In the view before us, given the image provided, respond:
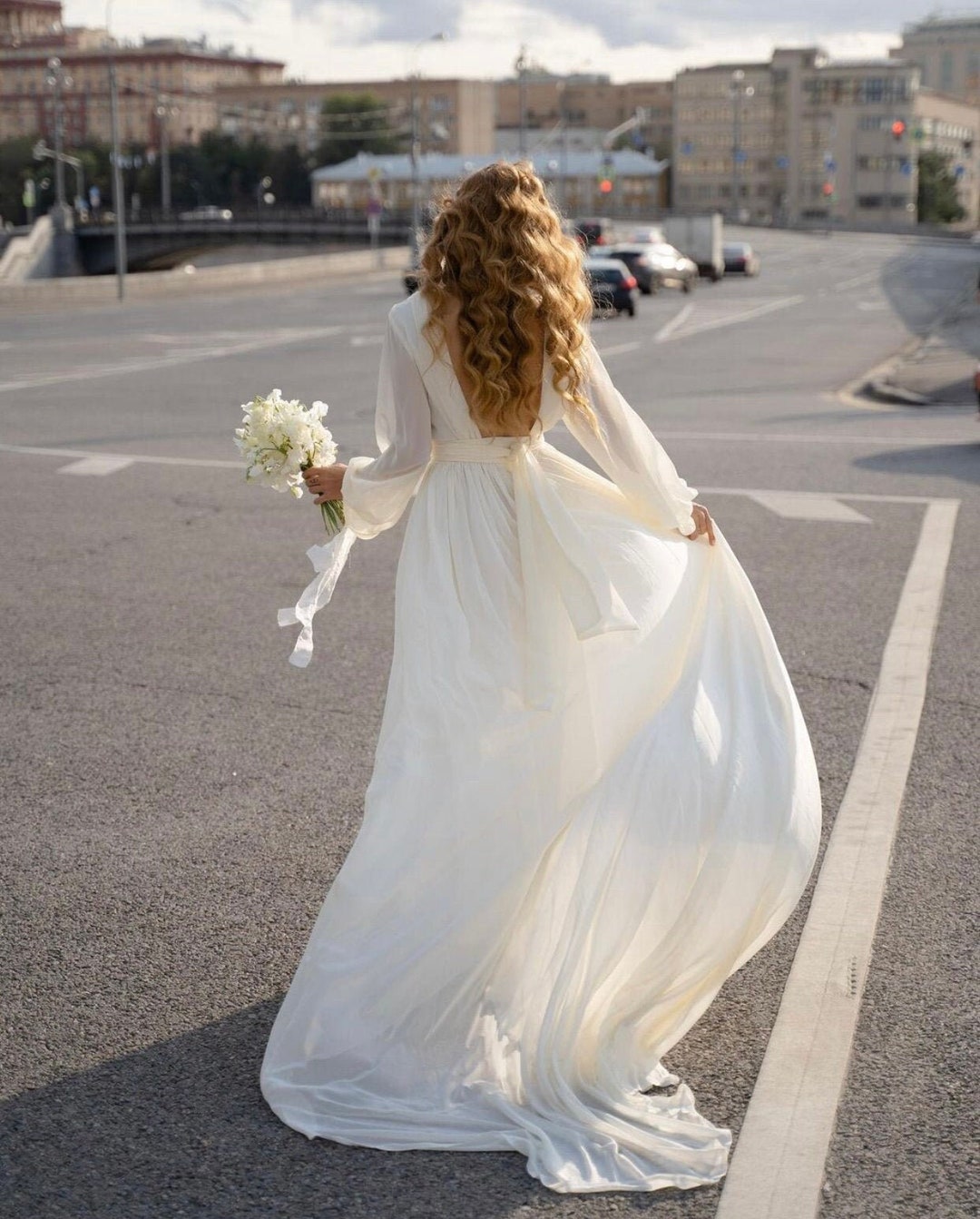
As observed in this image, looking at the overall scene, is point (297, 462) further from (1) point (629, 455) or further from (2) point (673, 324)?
(2) point (673, 324)

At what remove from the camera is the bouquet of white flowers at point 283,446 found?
389 centimetres

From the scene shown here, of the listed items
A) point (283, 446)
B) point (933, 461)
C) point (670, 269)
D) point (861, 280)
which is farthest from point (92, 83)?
point (283, 446)

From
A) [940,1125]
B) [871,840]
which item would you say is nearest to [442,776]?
[940,1125]

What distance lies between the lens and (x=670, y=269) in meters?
48.7

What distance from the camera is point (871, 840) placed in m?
4.70

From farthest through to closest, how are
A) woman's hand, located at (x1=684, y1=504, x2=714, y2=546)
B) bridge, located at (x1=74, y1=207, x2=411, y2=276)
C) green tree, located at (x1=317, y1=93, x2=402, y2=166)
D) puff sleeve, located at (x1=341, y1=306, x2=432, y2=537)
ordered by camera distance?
green tree, located at (x1=317, y1=93, x2=402, y2=166) → bridge, located at (x1=74, y1=207, x2=411, y2=276) → woman's hand, located at (x1=684, y1=504, x2=714, y2=546) → puff sleeve, located at (x1=341, y1=306, x2=432, y2=537)

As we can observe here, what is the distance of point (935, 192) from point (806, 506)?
165192mm

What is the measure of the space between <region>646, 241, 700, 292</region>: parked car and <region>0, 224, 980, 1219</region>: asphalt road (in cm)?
3468

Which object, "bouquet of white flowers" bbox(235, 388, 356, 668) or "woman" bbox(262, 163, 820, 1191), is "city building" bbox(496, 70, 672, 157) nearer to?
"bouquet of white flowers" bbox(235, 388, 356, 668)

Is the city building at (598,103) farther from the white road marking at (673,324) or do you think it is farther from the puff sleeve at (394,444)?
the puff sleeve at (394,444)

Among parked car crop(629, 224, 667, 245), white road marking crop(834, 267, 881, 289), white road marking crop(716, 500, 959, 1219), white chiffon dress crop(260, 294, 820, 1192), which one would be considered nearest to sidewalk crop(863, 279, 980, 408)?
white road marking crop(716, 500, 959, 1219)

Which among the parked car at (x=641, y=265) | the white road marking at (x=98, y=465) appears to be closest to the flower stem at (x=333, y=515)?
the white road marking at (x=98, y=465)

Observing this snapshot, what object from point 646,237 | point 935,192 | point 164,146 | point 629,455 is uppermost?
point 164,146

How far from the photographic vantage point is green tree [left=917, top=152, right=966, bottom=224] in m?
164
